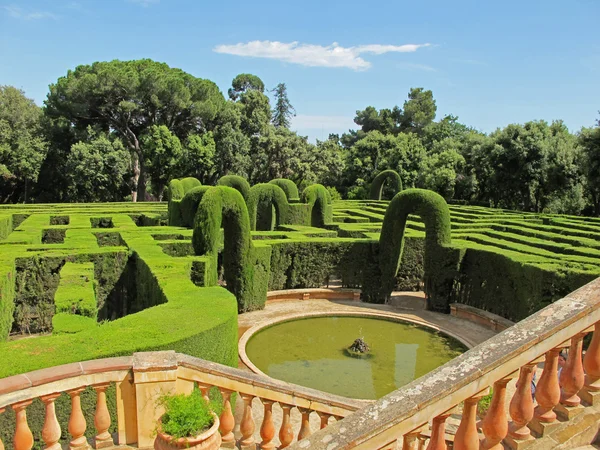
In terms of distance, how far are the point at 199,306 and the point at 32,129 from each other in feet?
155

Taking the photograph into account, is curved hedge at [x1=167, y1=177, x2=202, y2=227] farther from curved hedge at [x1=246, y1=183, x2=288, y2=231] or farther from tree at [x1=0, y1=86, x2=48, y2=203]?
tree at [x1=0, y1=86, x2=48, y2=203]

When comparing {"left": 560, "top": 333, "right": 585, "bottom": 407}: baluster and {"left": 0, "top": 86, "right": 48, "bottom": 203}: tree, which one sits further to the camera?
{"left": 0, "top": 86, "right": 48, "bottom": 203}: tree

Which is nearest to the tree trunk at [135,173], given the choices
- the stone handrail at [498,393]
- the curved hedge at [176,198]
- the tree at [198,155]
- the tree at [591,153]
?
the tree at [198,155]

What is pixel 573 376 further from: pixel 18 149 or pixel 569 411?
pixel 18 149

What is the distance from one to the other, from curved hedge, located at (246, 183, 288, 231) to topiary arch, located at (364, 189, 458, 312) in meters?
7.02

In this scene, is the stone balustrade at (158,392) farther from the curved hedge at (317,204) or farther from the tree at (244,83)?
the tree at (244,83)

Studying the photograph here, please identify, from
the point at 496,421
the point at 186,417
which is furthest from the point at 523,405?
the point at 186,417

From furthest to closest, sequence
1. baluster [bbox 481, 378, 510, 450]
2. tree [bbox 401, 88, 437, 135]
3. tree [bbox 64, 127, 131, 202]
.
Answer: tree [bbox 401, 88, 437, 135]
tree [bbox 64, 127, 131, 202]
baluster [bbox 481, 378, 510, 450]

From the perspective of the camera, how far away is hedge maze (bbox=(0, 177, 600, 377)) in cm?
716

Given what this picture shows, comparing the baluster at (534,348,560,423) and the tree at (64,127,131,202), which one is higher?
the tree at (64,127,131,202)

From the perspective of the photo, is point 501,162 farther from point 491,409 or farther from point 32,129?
point 32,129

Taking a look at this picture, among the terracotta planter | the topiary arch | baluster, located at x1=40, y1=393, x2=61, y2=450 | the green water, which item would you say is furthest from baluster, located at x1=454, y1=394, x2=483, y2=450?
the topiary arch

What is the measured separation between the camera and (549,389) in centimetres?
343

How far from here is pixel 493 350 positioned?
3244mm
